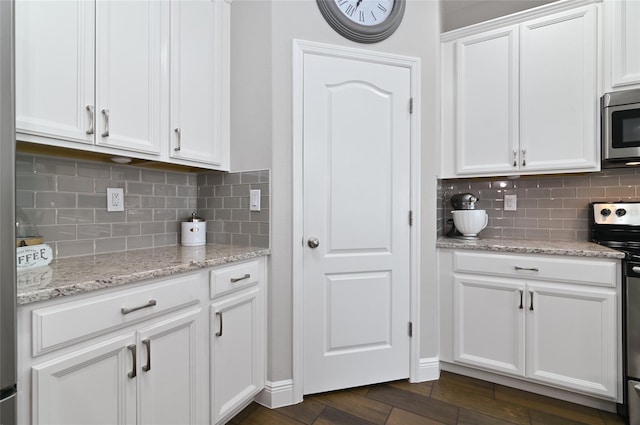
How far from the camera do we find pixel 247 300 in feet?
5.74

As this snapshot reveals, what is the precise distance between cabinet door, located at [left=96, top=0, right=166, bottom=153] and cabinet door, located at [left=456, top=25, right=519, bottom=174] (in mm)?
1975

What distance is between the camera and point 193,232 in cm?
201

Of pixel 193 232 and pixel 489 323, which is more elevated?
pixel 193 232

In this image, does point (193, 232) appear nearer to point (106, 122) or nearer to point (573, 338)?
point (106, 122)

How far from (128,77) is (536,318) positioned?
256cm

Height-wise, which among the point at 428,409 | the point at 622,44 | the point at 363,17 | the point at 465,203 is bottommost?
the point at 428,409

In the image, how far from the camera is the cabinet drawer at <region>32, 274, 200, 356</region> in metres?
0.95

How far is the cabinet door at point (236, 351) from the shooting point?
1554mm

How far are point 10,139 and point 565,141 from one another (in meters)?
2.71

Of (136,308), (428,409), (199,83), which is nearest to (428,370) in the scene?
(428,409)

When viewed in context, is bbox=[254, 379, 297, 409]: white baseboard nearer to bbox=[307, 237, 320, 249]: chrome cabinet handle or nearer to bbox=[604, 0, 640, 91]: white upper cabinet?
bbox=[307, 237, 320, 249]: chrome cabinet handle

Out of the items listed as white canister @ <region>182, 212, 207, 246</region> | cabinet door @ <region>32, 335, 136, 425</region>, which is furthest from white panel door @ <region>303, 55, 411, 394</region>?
cabinet door @ <region>32, 335, 136, 425</region>

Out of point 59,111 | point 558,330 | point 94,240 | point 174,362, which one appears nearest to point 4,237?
point 59,111

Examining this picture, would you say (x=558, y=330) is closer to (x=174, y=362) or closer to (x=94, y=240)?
(x=174, y=362)
